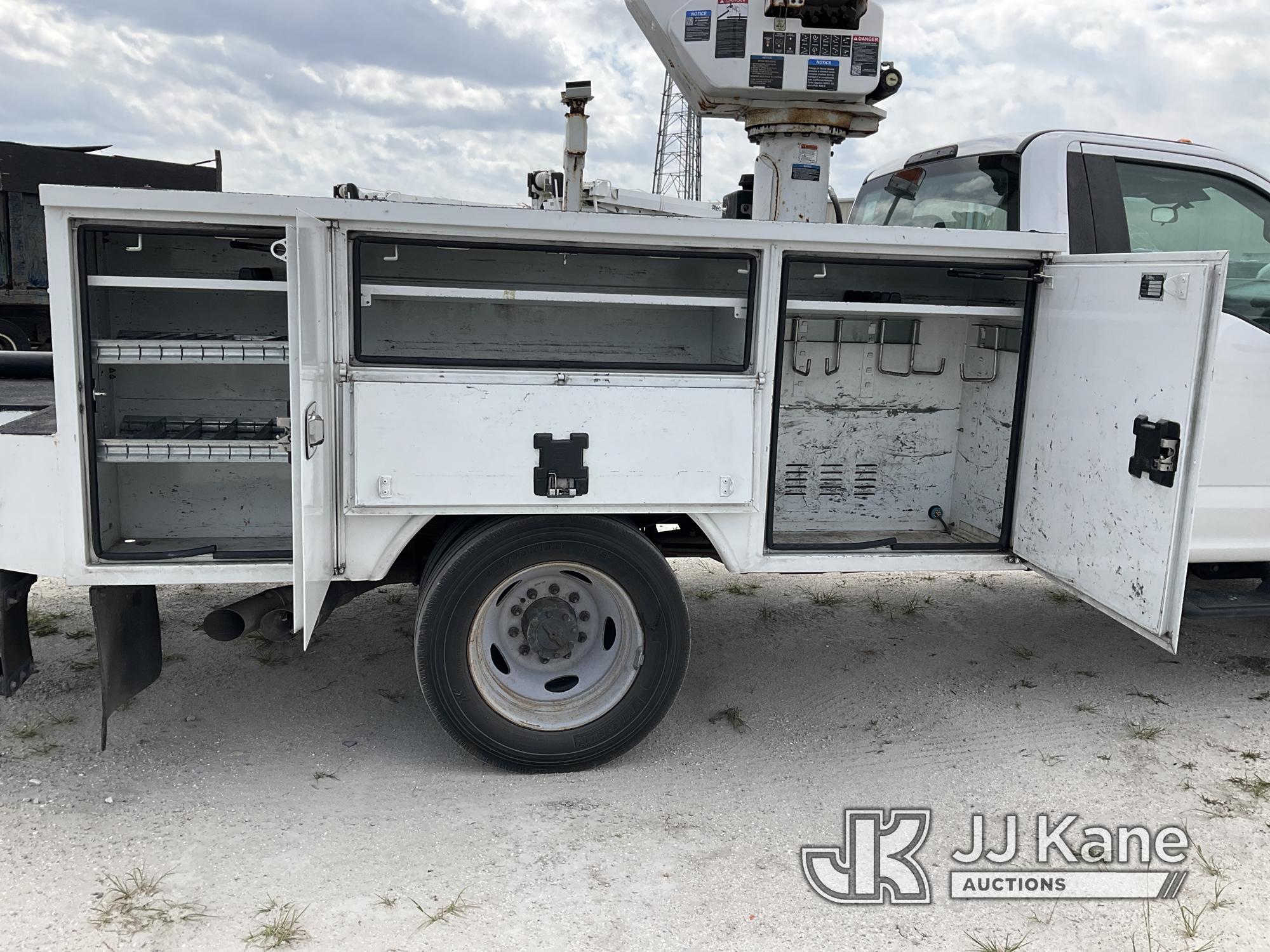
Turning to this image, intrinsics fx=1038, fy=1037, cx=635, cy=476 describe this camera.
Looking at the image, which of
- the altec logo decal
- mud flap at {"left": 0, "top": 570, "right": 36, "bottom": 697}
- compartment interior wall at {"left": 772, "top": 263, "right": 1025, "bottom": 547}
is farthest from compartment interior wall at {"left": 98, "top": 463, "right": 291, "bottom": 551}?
the altec logo decal

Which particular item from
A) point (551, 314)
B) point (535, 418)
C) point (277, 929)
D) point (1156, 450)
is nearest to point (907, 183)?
point (551, 314)

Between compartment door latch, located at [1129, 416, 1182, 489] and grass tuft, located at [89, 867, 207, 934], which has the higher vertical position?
compartment door latch, located at [1129, 416, 1182, 489]

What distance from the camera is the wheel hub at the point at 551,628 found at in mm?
3709

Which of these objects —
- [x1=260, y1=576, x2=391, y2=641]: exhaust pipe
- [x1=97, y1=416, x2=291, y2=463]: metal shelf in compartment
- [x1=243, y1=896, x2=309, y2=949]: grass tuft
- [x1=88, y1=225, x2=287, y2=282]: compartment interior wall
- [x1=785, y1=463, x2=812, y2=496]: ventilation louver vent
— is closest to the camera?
[x1=243, y1=896, x2=309, y2=949]: grass tuft

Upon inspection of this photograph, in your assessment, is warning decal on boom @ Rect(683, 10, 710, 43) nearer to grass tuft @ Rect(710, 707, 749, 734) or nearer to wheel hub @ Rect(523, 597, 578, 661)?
wheel hub @ Rect(523, 597, 578, 661)

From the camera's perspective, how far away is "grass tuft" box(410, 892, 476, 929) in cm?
279

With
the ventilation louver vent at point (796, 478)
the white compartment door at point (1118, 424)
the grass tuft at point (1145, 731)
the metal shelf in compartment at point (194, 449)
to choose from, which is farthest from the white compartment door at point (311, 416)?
the grass tuft at point (1145, 731)

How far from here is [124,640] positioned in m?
3.56

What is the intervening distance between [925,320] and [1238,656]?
223cm

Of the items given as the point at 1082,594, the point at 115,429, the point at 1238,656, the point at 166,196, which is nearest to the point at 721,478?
the point at 1082,594

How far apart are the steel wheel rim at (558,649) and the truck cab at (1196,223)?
2140 millimetres

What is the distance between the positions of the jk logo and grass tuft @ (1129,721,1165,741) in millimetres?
1174

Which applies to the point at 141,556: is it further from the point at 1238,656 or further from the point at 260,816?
the point at 1238,656

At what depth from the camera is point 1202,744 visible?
402 cm
